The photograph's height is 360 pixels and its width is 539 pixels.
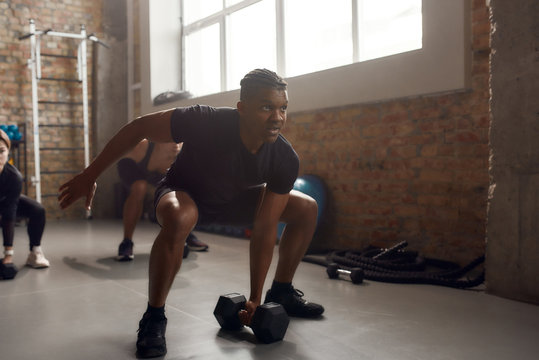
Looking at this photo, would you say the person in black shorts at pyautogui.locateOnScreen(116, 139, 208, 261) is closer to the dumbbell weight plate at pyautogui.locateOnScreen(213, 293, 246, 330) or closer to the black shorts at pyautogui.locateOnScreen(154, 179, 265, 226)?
the black shorts at pyautogui.locateOnScreen(154, 179, 265, 226)

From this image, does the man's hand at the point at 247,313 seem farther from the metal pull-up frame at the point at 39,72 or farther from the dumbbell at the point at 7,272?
the metal pull-up frame at the point at 39,72

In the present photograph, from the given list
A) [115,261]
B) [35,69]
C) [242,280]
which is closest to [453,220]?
[242,280]

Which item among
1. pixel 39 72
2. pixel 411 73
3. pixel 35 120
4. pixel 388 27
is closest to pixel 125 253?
pixel 411 73

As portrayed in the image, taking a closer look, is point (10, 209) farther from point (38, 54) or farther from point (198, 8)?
point (198, 8)

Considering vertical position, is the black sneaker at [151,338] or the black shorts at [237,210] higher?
the black shorts at [237,210]

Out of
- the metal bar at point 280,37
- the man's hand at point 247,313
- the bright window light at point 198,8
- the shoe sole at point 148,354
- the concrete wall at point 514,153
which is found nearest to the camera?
the shoe sole at point 148,354

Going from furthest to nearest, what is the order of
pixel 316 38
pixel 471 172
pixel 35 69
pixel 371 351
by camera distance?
pixel 35 69 → pixel 316 38 → pixel 471 172 → pixel 371 351

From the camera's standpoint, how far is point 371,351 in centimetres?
175

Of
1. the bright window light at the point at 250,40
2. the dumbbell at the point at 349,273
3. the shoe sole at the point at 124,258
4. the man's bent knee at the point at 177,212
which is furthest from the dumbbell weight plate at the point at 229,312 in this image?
the bright window light at the point at 250,40

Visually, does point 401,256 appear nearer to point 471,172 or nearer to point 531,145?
point 471,172

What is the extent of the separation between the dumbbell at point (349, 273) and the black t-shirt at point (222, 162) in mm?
1032

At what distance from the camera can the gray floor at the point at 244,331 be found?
5.78 feet

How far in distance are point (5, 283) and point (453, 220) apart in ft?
9.12

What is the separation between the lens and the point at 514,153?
238 centimetres
